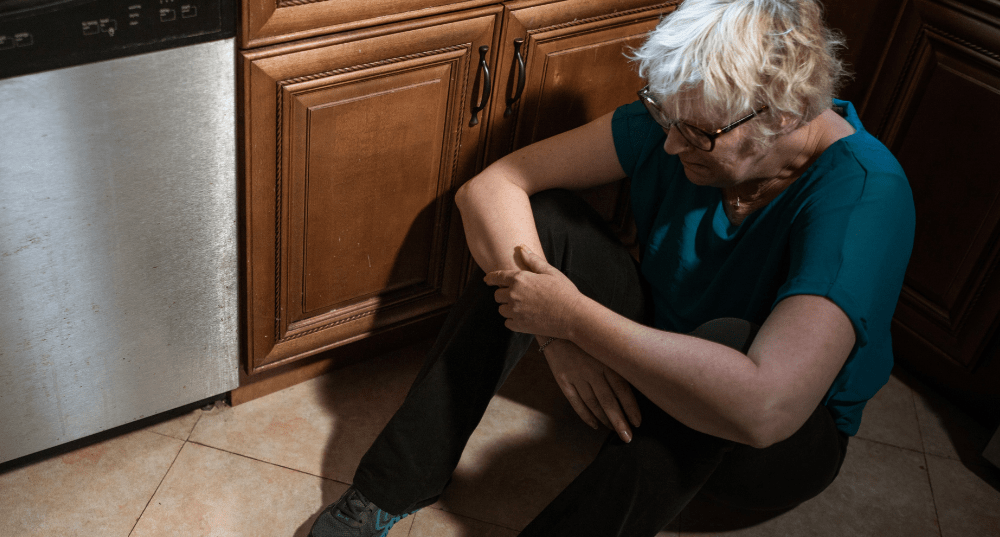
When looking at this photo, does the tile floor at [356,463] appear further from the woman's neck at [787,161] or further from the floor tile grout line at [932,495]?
the woman's neck at [787,161]

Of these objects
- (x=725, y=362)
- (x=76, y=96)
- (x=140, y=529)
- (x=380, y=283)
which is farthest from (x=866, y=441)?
(x=76, y=96)

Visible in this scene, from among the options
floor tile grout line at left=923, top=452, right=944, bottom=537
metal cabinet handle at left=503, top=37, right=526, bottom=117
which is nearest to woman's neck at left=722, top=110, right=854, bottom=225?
metal cabinet handle at left=503, top=37, right=526, bottom=117

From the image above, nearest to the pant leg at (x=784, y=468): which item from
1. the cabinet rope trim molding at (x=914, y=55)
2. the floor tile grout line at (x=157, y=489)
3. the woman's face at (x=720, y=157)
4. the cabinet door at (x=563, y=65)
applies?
the woman's face at (x=720, y=157)

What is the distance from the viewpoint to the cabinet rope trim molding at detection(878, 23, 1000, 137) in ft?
4.58

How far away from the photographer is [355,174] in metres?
1.22

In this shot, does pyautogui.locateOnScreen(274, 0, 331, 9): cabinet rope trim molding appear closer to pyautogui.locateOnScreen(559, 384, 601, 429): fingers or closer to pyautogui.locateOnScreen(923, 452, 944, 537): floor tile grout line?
pyautogui.locateOnScreen(559, 384, 601, 429): fingers

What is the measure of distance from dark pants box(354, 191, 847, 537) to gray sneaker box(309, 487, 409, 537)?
0.06ft

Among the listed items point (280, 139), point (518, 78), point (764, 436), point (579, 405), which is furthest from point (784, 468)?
point (280, 139)

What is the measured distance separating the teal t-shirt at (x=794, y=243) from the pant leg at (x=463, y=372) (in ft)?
0.32

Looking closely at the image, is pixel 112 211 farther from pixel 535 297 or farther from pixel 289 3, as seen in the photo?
pixel 535 297

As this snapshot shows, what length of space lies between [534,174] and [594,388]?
1.04 feet

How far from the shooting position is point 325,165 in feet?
3.88

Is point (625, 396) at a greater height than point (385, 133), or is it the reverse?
point (385, 133)

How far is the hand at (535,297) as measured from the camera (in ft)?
3.52
